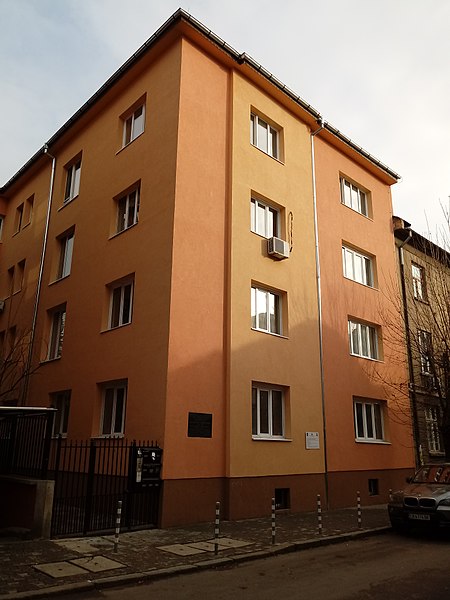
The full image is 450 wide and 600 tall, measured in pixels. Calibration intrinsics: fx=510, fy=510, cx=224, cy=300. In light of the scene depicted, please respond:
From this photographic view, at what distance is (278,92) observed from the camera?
55.1ft

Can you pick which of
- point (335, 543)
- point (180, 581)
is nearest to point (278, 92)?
point (335, 543)

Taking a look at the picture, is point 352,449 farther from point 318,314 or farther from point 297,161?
point 297,161

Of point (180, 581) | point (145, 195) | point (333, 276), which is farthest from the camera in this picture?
point (333, 276)

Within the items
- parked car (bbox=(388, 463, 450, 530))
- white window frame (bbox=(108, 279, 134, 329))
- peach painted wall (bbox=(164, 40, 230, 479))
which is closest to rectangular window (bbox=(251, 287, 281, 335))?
peach painted wall (bbox=(164, 40, 230, 479))

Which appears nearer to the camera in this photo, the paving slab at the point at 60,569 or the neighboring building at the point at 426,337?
the paving slab at the point at 60,569

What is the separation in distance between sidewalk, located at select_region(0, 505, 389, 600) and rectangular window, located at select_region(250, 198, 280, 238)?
8131mm

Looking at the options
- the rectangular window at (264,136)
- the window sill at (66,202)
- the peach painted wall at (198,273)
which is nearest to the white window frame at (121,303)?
the peach painted wall at (198,273)

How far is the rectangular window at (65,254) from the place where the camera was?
1819cm

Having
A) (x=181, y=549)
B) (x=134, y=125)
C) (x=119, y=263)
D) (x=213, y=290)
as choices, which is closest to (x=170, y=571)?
(x=181, y=549)

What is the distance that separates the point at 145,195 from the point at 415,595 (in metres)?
11.3

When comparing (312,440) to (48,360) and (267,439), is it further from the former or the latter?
(48,360)

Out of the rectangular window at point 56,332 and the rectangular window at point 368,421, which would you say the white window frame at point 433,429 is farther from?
the rectangular window at point 56,332

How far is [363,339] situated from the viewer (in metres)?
18.3

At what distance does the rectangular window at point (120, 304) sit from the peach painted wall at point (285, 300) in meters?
3.06
